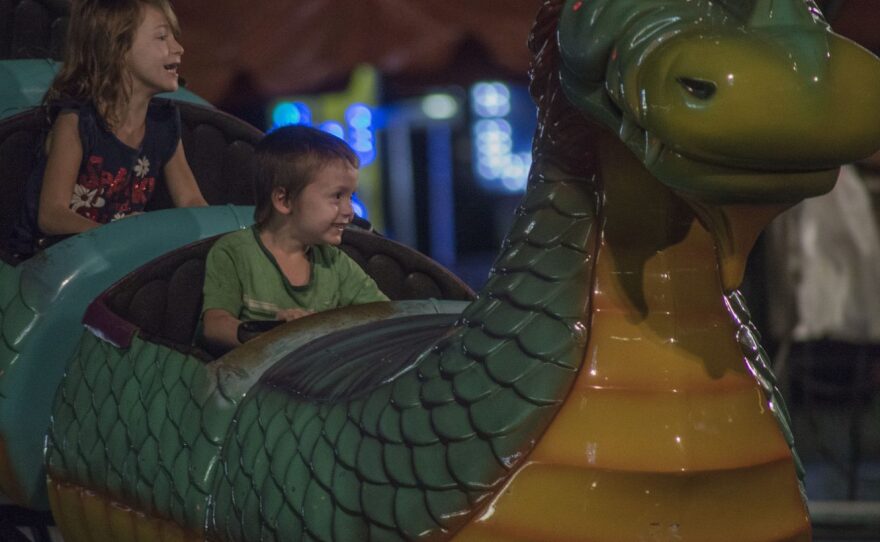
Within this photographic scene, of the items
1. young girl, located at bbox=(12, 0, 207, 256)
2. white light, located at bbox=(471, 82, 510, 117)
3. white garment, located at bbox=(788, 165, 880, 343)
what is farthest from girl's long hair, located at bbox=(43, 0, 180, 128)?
white light, located at bbox=(471, 82, 510, 117)

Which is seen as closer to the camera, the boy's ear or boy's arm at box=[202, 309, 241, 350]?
boy's arm at box=[202, 309, 241, 350]

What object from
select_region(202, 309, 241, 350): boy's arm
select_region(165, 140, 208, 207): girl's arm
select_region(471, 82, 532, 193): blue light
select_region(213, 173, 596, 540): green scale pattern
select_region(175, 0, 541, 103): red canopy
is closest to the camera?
select_region(213, 173, 596, 540): green scale pattern

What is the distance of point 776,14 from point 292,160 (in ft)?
3.00

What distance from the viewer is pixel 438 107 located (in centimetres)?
922

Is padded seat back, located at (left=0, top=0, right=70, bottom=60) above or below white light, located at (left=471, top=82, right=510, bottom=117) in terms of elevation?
above

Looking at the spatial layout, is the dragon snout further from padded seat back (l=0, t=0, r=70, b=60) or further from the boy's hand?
padded seat back (l=0, t=0, r=70, b=60)

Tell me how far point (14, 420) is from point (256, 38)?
7.56ft

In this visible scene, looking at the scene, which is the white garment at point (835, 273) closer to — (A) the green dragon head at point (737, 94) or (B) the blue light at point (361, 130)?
(B) the blue light at point (361, 130)

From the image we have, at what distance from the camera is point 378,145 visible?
8.94m

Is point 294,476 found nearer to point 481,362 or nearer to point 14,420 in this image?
point 481,362

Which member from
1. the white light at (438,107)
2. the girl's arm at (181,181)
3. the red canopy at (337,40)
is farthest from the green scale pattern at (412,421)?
the white light at (438,107)

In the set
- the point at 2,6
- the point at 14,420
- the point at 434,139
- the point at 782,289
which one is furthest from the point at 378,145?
the point at 14,420

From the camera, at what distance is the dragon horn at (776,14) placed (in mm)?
1119

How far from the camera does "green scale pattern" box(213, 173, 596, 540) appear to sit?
121cm
